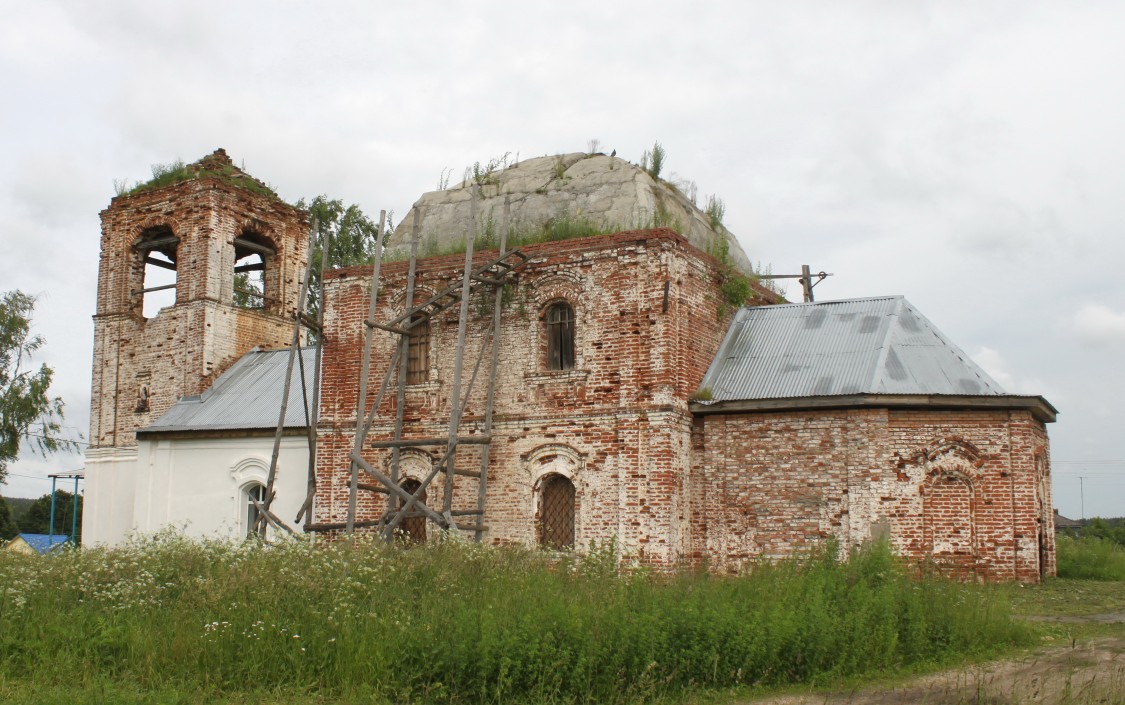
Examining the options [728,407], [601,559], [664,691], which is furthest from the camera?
[728,407]

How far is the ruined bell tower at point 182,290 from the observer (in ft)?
67.3

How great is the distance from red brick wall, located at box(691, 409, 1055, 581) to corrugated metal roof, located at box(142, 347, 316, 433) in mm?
7206

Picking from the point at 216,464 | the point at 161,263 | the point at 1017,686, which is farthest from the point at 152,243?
the point at 1017,686

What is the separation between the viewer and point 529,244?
604 inches

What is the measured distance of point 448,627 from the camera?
7.76 meters

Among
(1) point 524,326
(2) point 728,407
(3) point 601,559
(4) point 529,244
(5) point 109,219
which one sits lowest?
(3) point 601,559

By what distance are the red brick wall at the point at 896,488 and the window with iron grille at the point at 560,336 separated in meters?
2.83

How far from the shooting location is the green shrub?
49.2 ft

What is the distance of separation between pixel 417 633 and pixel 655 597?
2.03m

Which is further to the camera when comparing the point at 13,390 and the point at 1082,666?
the point at 13,390

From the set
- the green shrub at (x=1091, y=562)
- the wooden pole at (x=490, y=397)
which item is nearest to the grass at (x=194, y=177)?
the wooden pole at (x=490, y=397)

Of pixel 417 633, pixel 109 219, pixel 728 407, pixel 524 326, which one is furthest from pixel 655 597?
pixel 109 219

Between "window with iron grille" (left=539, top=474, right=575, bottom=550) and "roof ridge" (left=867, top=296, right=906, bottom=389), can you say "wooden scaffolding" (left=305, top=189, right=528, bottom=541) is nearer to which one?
"window with iron grille" (left=539, top=474, right=575, bottom=550)

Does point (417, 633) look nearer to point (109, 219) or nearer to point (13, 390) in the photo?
point (109, 219)
